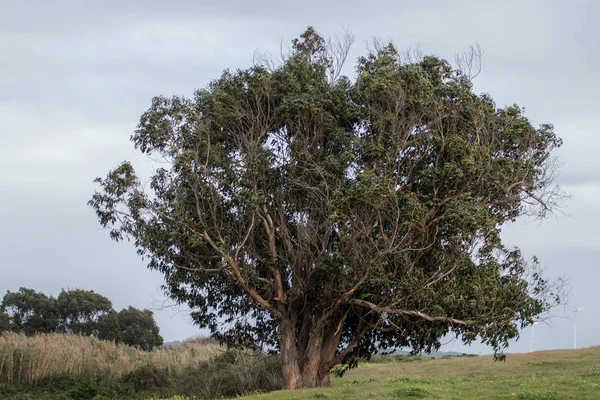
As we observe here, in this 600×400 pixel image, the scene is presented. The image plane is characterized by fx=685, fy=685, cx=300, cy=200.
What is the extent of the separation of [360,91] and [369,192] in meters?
4.72

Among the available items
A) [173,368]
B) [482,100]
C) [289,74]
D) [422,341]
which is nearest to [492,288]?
[422,341]

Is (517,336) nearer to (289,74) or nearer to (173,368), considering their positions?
(289,74)

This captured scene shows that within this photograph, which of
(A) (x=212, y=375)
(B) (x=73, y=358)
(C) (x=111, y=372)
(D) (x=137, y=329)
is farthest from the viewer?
(D) (x=137, y=329)

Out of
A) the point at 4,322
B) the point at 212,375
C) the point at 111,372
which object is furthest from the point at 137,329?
the point at 212,375

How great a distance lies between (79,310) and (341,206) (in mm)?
47325

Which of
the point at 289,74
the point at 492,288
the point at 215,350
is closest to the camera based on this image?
the point at 492,288

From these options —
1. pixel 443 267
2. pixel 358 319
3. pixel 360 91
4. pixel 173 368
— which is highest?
pixel 360 91

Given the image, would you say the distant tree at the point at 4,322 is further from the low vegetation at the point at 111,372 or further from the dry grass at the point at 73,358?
the low vegetation at the point at 111,372

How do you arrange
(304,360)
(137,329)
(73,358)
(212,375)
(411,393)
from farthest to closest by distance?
(137,329)
(73,358)
(212,375)
(304,360)
(411,393)

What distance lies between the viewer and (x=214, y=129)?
2422cm

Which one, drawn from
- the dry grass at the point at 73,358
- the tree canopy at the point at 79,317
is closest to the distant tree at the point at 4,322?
the tree canopy at the point at 79,317

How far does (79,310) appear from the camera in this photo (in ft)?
204

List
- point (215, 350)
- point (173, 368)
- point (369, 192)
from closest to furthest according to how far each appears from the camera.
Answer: point (369, 192)
point (173, 368)
point (215, 350)

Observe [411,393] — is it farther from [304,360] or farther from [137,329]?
[137,329]
